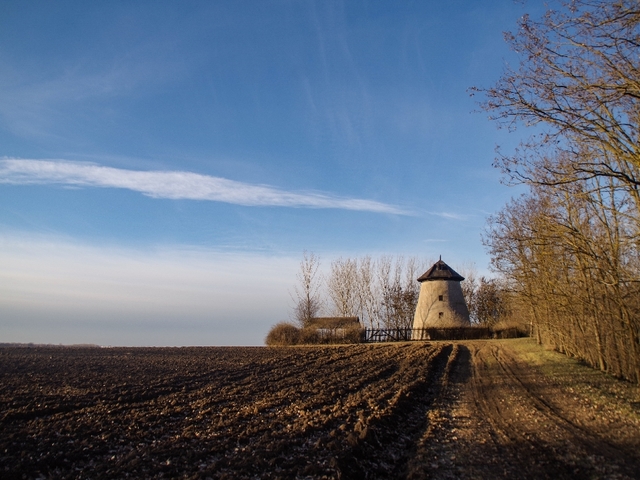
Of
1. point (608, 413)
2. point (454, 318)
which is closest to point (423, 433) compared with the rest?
point (608, 413)

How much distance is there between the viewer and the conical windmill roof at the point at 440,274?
2019 inches

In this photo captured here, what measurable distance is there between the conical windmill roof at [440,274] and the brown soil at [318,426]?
33560 mm

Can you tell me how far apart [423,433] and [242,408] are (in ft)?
13.8

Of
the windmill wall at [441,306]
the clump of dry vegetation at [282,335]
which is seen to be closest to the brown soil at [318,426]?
the clump of dry vegetation at [282,335]

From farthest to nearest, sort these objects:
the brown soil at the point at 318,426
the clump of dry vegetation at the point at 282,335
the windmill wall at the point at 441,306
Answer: the windmill wall at the point at 441,306
the clump of dry vegetation at the point at 282,335
the brown soil at the point at 318,426

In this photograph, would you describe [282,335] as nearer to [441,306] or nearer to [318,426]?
[441,306]

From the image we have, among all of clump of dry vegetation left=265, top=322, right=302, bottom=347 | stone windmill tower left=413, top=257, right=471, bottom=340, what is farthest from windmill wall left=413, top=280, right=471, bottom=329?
clump of dry vegetation left=265, top=322, right=302, bottom=347

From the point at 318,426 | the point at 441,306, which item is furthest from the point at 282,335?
the point at 318,426

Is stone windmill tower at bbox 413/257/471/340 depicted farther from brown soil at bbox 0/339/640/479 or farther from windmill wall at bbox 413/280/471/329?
brown soil at bbox 0/339/640/479

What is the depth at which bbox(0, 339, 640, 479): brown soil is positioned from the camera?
7070mm

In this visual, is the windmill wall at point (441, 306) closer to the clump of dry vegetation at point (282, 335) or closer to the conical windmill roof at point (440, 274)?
the conical windmill roof at point (440, 274)

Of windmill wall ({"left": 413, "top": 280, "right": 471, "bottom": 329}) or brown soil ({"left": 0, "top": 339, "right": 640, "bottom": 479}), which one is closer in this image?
brown soil ({"left": 0, "top": 339, "right": 640, "bottom": 479})

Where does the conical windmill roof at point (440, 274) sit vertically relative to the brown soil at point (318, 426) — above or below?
above

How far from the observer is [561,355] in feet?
80.1
